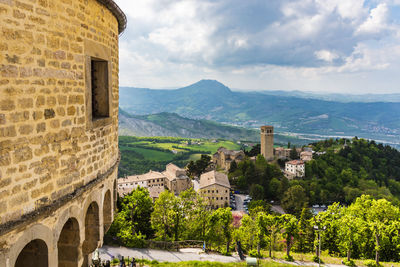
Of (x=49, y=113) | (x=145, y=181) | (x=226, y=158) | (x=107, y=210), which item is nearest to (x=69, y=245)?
(x=107, y=210)

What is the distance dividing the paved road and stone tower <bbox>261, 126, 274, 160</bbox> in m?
57.8

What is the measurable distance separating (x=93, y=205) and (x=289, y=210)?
57.8 meters

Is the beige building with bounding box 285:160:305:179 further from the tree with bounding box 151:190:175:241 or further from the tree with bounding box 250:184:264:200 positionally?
the tree with bounding box 151:190:175:241

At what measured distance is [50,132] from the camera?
4906 millimetres

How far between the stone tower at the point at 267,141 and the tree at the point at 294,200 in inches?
829

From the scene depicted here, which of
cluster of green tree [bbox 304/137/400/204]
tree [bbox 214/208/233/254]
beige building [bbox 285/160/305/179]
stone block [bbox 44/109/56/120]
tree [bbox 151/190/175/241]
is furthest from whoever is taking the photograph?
beige building [bbox 285/160/305/179]

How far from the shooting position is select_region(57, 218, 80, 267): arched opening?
20.1 feet

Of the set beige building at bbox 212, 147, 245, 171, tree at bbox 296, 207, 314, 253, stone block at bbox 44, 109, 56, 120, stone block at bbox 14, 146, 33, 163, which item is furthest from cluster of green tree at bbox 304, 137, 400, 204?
stone block at bbox 14, 146, 33, 163

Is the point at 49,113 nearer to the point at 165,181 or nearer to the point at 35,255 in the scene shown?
the point at 35,255

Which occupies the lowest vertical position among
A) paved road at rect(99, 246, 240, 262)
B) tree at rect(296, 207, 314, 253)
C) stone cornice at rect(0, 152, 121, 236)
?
tree at rect(296, 207, 314, 253)

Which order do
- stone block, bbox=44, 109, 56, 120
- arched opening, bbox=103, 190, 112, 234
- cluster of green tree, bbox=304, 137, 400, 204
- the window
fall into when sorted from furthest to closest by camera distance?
cluster of green tree, bbox=304, 137, 400, 204 → arched opening, bbox=103, 190, 112, 234 → the window → stone block, bbox=44, 109, 56, 120

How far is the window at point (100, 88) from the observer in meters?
7.62

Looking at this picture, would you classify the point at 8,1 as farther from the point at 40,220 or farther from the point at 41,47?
the point at 40,220

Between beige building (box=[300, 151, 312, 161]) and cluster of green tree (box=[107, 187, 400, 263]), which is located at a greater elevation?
cluster of green tree (box=[107, 187, 400, 263])
